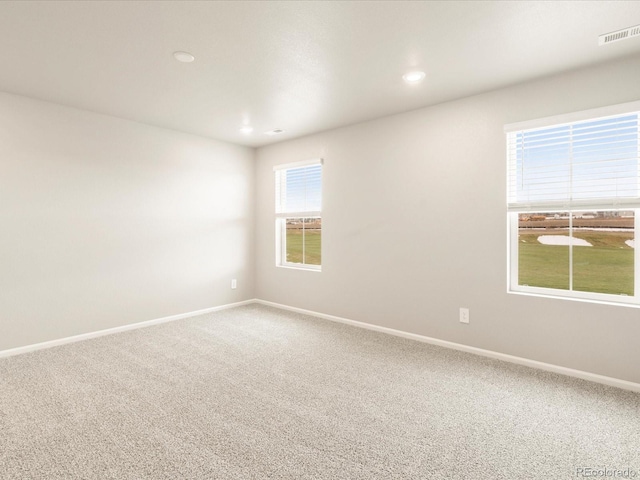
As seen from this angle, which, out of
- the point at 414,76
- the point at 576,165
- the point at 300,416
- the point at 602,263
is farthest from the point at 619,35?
the point at 602,263

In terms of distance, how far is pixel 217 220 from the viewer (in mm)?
4805

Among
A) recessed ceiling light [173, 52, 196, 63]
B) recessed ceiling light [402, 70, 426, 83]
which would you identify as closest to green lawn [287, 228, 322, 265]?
recessed ceiling light [402, 70, 426, 83]

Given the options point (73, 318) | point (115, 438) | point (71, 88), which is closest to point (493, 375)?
point (115, 438)

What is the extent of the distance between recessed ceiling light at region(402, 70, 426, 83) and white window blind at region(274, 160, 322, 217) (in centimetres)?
177

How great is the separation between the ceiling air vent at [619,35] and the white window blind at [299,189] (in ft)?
9.48

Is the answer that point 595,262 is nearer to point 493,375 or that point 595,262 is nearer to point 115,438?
point 493,375

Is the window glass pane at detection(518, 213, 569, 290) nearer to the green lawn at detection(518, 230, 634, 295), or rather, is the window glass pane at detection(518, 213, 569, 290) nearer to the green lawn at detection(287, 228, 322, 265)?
the green lawn at detection(518, 230, 634, 295)

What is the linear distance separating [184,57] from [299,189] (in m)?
2.52

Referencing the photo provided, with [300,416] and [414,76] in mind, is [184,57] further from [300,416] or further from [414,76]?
[300,416]

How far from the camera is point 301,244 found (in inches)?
191

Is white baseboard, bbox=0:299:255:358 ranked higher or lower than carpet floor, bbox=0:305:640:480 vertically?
higher

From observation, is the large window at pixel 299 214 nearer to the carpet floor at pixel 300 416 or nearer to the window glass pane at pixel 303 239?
the window glass pane at pixel 303 239

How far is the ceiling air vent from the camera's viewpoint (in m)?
2.07

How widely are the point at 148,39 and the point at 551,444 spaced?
346 centimetres
